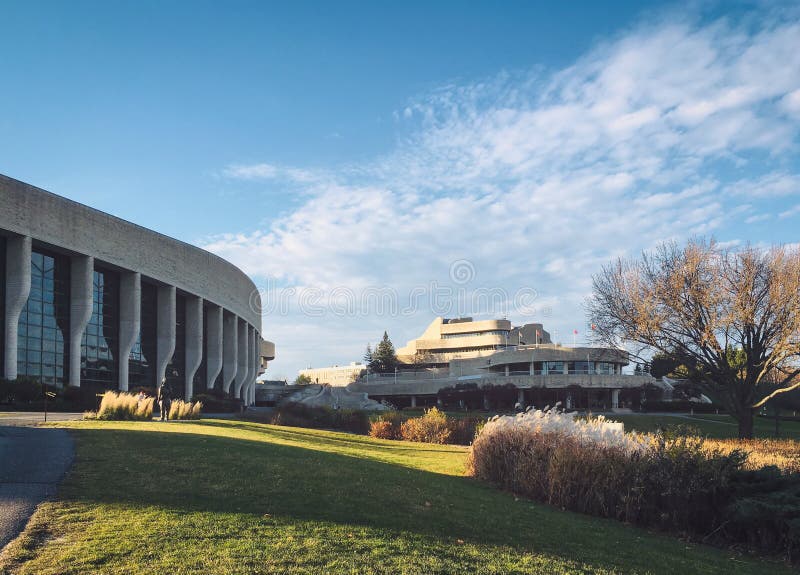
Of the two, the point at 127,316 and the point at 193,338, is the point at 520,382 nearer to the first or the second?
the point at 193,338

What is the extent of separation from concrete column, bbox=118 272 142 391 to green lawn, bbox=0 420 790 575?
125ft

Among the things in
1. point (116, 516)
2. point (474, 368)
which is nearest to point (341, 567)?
point (116, 516)

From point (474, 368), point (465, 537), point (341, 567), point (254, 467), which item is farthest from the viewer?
point (474, 368)

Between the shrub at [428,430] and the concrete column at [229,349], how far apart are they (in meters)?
46.6

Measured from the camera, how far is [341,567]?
20.2 feet

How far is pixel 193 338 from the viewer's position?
5925 cm

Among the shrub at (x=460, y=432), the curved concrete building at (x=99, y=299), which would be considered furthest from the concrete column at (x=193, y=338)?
the shrub at (x=460, y=432)

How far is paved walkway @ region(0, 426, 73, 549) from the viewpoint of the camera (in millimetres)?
7051

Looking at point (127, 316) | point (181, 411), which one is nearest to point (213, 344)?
point (127, 316)

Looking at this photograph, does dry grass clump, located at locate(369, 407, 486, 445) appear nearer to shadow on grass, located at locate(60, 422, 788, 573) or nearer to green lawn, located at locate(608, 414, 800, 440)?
green lawn, located at locate(608, 414, 800, 440)

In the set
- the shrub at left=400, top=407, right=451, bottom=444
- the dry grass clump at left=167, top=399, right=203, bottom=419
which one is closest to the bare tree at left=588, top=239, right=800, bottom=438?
the shrub at left=400, top=407, right=451, bottom=444

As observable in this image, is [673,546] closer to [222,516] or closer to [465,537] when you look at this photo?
[465,537]

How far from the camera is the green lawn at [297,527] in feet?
20.2

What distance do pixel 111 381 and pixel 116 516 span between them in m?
43.7
